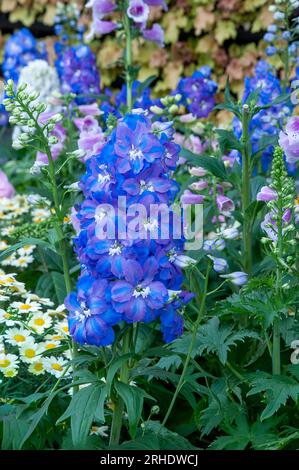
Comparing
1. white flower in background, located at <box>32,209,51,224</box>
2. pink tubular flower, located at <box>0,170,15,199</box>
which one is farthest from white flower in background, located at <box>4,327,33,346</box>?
pink tubular flower, located at <box>0,170,15,199</box>

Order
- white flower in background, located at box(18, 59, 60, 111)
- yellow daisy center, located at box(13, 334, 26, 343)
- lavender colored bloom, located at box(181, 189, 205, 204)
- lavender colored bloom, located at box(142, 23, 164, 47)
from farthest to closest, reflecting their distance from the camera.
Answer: white flower in background, located at box(18, 59, 60, 111)
lavender colored bloom, located at box(142, 23, 164, 47)
lavender colored bloom, located at box(181, 189, 205, 204)
yellow daisy center, located at box(13, 334, 26, 343)

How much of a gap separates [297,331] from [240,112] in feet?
2.45

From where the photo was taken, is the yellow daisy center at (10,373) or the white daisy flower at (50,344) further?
the white daisy flower at (50,344)

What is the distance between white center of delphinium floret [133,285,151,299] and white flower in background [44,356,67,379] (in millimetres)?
502

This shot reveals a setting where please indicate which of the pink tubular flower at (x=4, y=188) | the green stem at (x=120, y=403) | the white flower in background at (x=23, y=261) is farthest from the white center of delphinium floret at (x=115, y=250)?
the pink tubular flower at (x=4, y=188)

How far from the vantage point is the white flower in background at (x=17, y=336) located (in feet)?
7.26

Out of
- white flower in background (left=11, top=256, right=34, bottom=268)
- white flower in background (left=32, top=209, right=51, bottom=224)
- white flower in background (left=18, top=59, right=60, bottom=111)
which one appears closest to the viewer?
white flower in background (left=11, top=256, right=34, bottom=268)

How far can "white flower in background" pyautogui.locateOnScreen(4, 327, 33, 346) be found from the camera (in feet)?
7.26

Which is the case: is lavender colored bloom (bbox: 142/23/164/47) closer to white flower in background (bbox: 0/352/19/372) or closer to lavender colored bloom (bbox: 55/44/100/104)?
lavender colored bloom (bbox: 55/44/100/104)

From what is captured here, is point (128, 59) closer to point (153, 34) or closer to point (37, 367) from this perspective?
point (153, 34)

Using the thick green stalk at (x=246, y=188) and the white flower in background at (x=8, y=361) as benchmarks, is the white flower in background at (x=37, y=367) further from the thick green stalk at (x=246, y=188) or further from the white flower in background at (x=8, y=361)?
the thick green stalk at (x=246, y=188)

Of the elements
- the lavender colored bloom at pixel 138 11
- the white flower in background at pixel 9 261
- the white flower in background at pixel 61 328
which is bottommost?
the white flower in background at pixel 9 261

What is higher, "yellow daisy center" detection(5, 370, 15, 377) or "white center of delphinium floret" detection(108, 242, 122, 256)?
"white center of delphinium floret" detection(108, 242, 122, 256)

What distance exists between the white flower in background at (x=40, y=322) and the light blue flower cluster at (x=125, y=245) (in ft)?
1.59
